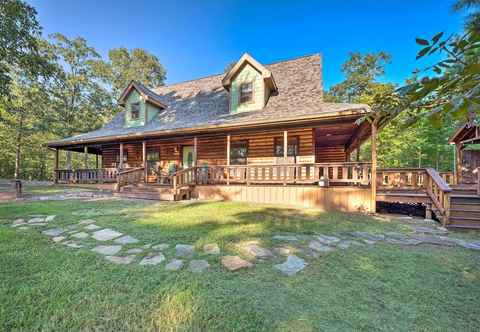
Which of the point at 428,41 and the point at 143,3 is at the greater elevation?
the point at 143,3

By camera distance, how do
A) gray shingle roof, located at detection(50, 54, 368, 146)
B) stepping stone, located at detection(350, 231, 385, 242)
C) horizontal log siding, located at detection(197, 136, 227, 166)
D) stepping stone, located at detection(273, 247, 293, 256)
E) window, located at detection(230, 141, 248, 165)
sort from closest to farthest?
stepping stone, located at detection(273, 247, 293, 256)
stepping stone, located at detection(350, 231, 385, 242)
gray shingle roof, located at detection(50, 54, 368, 146)
window, located at detection(230, 141, 248, 165)
horizontal log siding, located at detection(197, 136, 227, 166)

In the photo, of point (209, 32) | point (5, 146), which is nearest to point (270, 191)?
point (209, 32)

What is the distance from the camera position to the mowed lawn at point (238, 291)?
2.01 meters

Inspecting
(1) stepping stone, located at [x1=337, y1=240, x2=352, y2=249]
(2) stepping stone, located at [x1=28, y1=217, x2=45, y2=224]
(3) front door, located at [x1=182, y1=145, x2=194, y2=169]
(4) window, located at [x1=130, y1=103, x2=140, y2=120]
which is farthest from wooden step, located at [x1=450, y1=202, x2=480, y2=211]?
(4) window, located at [x1=130, y1=103, x2=140, y2=120]

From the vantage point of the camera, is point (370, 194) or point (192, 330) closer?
point (192, 330)

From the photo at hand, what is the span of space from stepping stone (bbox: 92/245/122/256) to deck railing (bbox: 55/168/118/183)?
9730 mm

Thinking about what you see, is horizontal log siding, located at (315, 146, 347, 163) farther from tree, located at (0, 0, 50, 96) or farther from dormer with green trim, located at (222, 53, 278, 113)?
tree, located at (0, 0, 50, 96)

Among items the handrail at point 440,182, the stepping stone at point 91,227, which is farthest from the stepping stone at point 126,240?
the handrail at point 440,182

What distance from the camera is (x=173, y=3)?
39.8 ft

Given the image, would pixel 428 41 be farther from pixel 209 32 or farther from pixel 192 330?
pixel 209 32

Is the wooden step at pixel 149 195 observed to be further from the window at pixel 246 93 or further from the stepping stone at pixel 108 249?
the window at pixel 246 93

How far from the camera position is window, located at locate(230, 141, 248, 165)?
10942mm

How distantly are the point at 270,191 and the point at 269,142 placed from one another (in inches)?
122

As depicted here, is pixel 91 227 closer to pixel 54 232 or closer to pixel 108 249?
pixel 54 232
